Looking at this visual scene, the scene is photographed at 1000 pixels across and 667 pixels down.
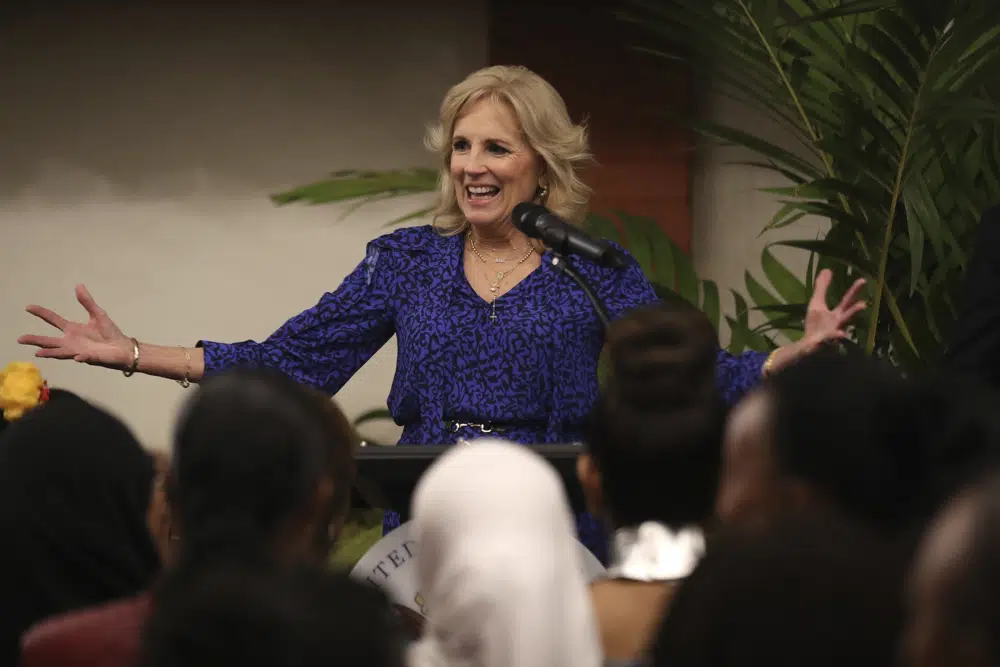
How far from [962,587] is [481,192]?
2181 mm

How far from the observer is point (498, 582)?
1.50m

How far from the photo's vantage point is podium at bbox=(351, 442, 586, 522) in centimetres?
240

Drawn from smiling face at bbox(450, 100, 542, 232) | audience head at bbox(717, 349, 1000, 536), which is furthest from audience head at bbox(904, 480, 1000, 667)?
smiling face at bbox(450, 100, 542, 232)

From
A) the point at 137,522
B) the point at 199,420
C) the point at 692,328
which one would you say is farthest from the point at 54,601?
the point at 692,328

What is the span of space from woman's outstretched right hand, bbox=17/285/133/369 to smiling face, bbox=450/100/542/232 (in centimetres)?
78

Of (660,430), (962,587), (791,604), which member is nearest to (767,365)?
(660,430)

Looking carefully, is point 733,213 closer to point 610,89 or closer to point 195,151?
point 610,89

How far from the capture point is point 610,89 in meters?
5.30

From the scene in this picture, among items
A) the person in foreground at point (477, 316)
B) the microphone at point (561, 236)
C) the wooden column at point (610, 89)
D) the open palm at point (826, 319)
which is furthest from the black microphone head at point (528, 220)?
the wooden column at point (610, 89)

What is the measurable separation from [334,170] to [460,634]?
13.3 feet

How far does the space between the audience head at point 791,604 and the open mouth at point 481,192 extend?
6.38 ft

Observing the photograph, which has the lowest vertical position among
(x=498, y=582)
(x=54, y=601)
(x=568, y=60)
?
(x=54, y=601)

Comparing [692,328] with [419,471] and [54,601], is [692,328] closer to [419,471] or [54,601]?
[419,471]

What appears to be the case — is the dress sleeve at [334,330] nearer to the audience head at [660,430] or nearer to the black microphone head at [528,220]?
the black microphone head at [528,220]
